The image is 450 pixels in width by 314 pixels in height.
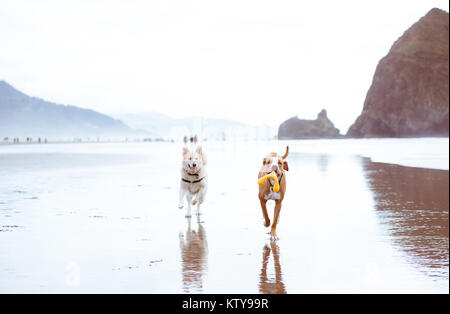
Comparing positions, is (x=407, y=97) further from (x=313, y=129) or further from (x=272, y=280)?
(x=272, y=280)

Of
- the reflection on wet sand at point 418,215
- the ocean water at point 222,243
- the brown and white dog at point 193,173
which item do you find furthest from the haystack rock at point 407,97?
the brown and white dog at point 193,173

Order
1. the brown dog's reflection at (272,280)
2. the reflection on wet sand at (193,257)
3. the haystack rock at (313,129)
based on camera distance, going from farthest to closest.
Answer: the haystack rock at (313,129)
the reflection on wet sand at (193,257)
the brown dog's reflection at (272,280)

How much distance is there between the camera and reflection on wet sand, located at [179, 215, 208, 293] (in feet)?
20.4

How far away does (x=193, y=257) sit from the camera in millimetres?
7746

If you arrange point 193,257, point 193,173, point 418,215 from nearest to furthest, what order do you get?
point 193,257 → point 193,173 → point 418,215

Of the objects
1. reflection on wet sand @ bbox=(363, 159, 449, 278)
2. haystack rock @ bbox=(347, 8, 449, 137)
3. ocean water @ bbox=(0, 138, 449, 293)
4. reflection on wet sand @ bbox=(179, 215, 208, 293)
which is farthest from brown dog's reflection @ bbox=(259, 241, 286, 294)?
haystack rock @ bbox=(347, 8, 449, 137)

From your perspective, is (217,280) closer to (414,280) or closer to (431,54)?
(414,280)

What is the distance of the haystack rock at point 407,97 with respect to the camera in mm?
168375

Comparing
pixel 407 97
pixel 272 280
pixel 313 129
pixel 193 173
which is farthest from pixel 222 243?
pixel 407 97

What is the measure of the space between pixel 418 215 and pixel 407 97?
170 meters

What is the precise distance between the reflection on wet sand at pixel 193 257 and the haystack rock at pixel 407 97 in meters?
162

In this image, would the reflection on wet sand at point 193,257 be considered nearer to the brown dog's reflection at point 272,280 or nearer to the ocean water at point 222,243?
the ocean water at point 222,243

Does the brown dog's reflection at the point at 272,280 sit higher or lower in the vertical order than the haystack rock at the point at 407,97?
lower

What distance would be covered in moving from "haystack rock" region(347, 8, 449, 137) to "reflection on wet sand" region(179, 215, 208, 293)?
6391 inches
